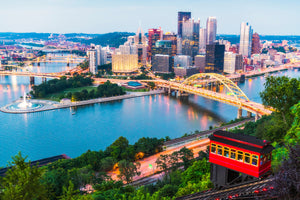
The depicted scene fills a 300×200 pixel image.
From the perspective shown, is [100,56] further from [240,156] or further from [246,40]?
[240,156]

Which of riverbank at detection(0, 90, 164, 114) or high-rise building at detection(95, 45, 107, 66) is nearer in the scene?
riverbank at detection(0, 90, 164, 114)

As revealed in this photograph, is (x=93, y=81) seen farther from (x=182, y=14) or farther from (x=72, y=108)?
(x=182, y=14)

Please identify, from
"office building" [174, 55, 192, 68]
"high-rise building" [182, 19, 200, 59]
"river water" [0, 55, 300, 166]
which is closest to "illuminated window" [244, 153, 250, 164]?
"river water" [0, 55, 300, 166]

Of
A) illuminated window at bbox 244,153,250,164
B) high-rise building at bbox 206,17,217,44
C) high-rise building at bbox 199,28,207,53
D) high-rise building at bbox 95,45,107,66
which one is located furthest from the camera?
high-rise building at bbox 206,17,217,44

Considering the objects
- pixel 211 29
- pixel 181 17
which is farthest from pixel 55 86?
pixel 211 29

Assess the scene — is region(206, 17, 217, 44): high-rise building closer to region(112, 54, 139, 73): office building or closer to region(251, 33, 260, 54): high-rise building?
region(251, 33, 260, 54): high-rise building

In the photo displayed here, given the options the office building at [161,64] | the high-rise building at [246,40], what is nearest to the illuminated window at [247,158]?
the office building at [161,64]
